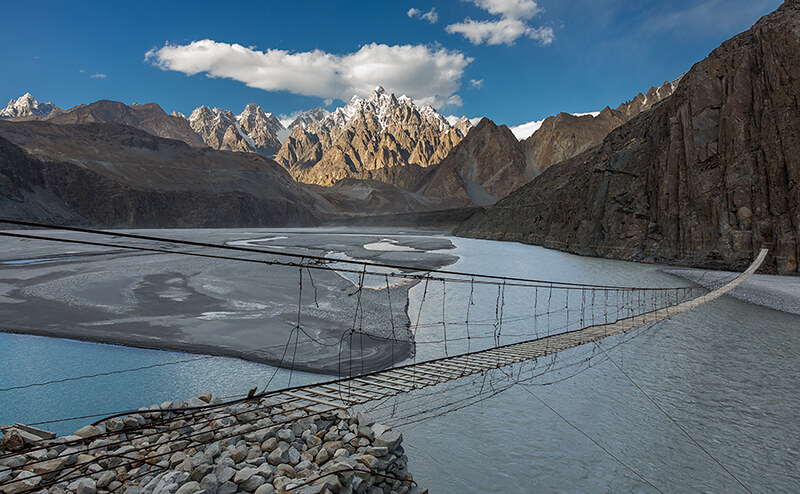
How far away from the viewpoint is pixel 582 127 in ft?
548

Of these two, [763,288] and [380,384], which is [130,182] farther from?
[763,288]

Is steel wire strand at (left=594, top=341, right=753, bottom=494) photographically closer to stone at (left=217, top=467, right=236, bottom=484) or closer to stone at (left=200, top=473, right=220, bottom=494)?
stone at (left=217, top=467, right=236, bottom=484)

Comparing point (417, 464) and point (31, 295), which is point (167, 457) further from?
point (31, 295)

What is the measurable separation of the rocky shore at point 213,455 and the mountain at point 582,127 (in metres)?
163

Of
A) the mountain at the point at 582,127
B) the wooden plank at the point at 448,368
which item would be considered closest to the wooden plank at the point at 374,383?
the wooden plank at the point at 448,368

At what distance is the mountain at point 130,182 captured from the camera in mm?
76438

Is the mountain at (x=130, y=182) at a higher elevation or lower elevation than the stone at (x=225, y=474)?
higher

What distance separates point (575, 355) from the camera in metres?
11.0

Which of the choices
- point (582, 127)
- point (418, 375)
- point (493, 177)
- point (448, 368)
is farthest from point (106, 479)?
point (493, 177)

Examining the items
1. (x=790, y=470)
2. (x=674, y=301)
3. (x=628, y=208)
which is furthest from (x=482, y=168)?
(x=790, y=470)

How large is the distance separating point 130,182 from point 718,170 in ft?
360

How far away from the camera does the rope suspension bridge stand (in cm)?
494

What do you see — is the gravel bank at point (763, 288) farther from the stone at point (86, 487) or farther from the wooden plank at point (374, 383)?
the stone at point (86, 487)

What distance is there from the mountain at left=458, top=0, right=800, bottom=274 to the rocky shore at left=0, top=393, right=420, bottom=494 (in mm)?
31692
